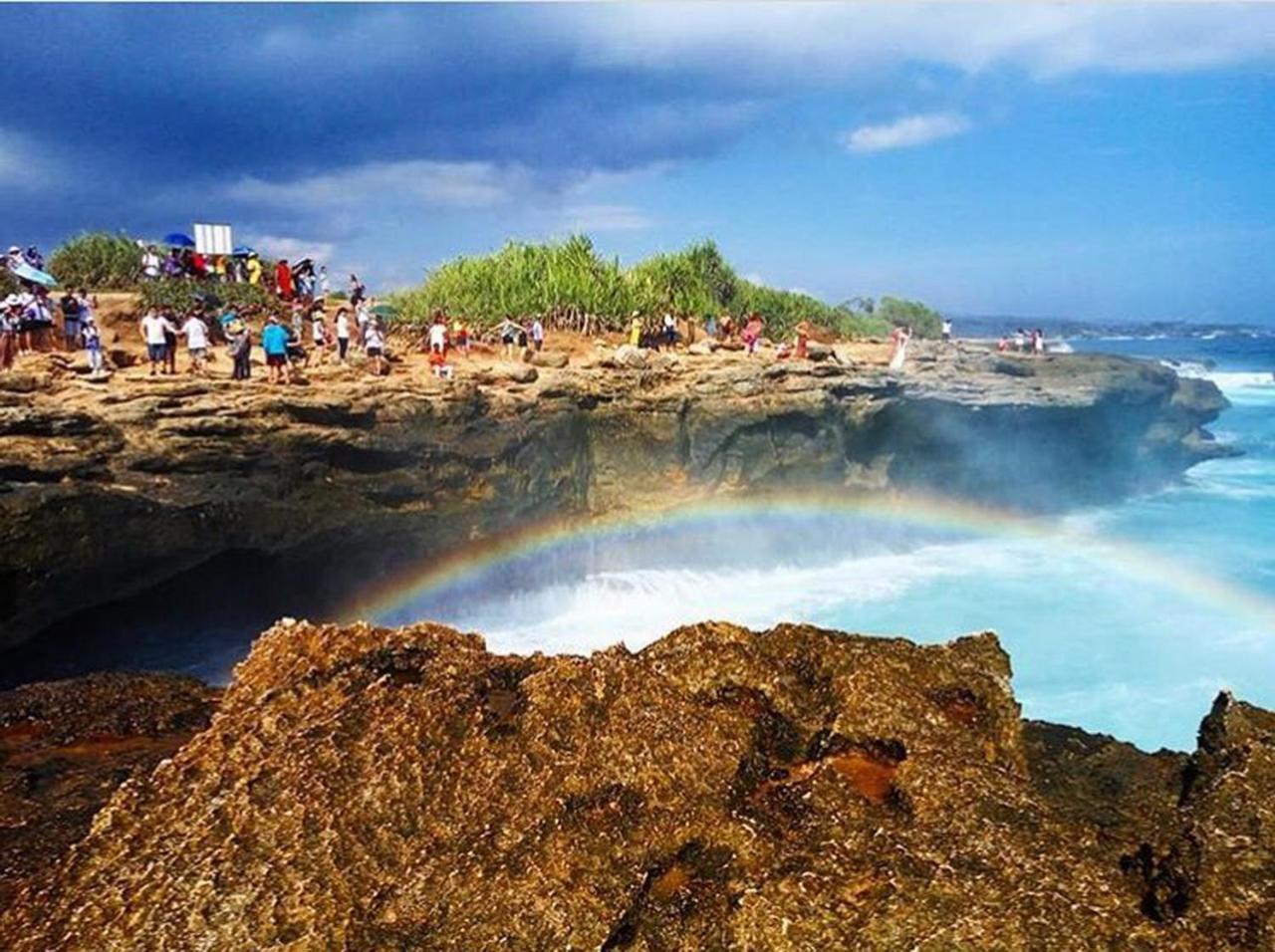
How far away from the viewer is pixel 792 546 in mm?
24703

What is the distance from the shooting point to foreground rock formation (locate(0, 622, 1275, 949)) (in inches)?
109

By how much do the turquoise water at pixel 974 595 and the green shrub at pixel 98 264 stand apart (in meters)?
12.6

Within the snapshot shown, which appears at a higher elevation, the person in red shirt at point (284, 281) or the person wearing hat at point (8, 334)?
the person in red shirt at point (284, 281)

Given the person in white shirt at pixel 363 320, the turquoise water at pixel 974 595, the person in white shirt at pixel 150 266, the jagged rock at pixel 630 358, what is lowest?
the turquoise water at pixel 974 595

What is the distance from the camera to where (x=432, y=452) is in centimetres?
1750

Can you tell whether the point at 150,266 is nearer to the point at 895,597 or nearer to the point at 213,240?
the point at 213,240

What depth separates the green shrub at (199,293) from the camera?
22.2 m

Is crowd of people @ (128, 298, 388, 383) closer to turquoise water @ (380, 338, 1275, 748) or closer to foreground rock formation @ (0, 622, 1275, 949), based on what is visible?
turquoise water @ (380, 338, 1275, 748)

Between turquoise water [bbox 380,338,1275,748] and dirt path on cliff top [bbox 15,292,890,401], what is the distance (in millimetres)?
4291

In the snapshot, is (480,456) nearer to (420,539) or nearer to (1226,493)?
(420,539)

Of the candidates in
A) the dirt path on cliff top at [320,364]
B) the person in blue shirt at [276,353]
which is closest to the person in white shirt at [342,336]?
the dirt path on cliff top at [320,364]

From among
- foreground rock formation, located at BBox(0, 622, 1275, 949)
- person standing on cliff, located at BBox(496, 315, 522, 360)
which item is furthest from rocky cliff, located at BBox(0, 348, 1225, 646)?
foreground rock formation, located at BBox(0, 622, 1275, 949)

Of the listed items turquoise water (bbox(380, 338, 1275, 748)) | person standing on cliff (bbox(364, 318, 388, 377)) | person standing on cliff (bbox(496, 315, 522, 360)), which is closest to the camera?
turquoise water (bbox(380, 338, 1275, 748))

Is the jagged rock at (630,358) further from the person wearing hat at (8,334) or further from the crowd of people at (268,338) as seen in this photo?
the person wearing hat at (8,334)
